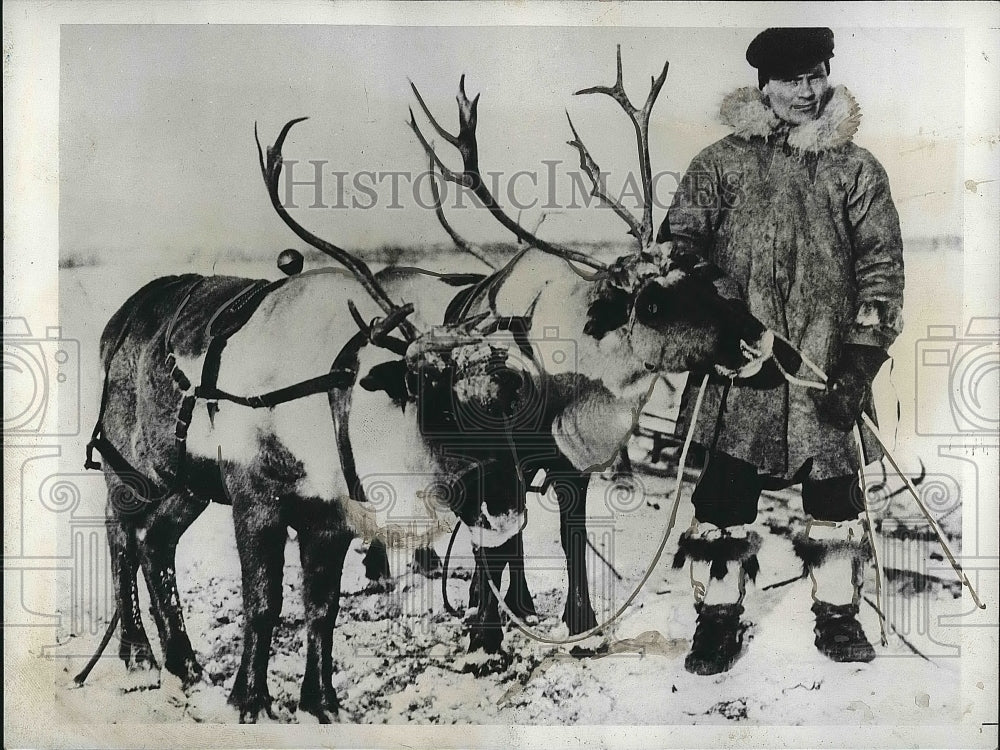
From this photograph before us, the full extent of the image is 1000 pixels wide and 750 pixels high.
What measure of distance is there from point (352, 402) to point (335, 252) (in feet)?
1.39

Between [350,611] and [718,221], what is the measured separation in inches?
58.9

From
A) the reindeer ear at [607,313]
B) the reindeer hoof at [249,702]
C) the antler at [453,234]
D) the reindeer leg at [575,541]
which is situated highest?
the antler at [453,234]

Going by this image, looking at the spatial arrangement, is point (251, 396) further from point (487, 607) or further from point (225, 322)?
point (487, 607)

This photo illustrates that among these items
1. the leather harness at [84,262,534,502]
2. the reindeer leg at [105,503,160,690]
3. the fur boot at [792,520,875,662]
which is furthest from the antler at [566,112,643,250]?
the reindeer leg at [105,503,160,690]

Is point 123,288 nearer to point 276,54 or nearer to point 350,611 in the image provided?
point 276,54

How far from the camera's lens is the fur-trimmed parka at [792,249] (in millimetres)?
2080

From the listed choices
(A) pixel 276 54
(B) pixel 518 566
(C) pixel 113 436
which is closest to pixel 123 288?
(C) pixel 113 436

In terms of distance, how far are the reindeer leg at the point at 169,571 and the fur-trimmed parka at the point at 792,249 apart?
1426 mm

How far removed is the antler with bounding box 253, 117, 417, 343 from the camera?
2080mm

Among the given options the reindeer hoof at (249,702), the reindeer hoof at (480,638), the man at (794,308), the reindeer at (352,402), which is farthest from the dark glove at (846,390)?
the reindeer hoof at (249,702)

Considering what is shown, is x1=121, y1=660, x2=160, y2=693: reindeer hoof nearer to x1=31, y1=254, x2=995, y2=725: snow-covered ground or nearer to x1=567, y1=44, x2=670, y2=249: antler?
x1=31, y1=254, x2=995, y2=725: snow-covered ground

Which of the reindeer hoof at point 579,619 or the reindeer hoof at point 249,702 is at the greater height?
the reindeer hoof at point 579,619

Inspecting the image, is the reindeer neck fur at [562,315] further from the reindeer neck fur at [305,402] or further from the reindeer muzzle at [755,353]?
the reindeer neck fur at [305,402]

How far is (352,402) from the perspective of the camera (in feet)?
6.81
